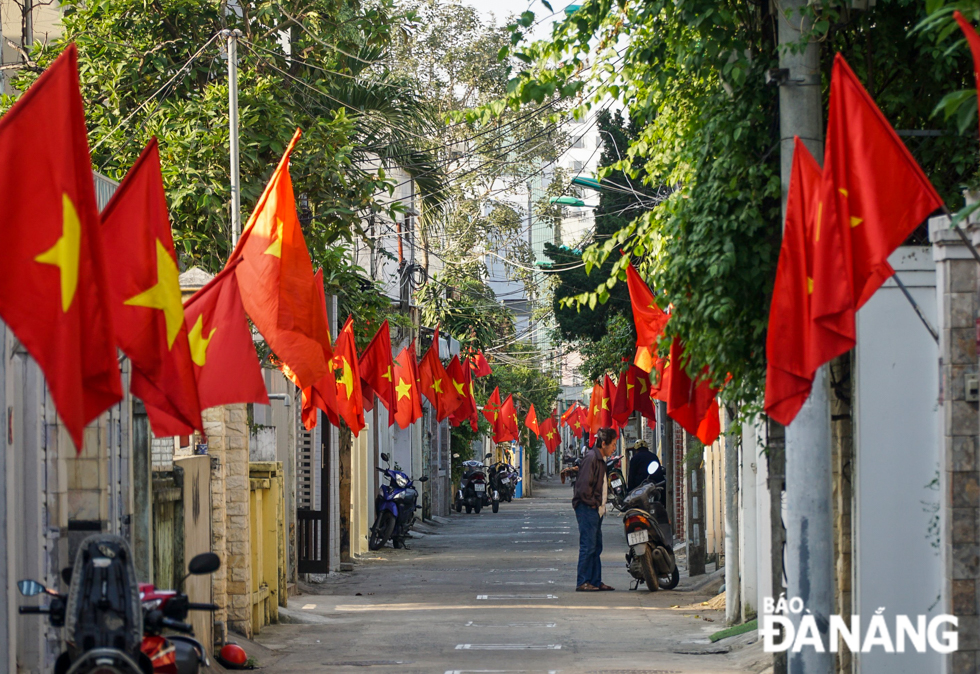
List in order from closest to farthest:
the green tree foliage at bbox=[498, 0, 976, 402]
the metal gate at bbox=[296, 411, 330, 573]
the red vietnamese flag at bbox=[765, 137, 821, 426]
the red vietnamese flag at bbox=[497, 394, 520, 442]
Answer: the red vietnamese flag at bbox=[765, 137, 821, 426]
the green tree foliage at bbox=[498, 0, 976, 402]
the metal gate at bbox=[296, 411, 330, 573]
the red vietnamese flag at bbox=[497, 394, 520, 442]

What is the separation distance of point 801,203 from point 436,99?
31.2 m

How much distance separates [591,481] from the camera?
17.7 meters

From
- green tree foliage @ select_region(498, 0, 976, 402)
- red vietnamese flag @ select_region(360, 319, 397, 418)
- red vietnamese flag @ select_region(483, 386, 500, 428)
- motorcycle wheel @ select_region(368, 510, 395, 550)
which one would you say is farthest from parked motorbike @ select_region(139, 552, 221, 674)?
red vietnamese flag @ select_region(483, 386, 500, 428)

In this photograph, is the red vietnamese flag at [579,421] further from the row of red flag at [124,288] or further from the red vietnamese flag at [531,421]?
the row of red flag at [124,288]

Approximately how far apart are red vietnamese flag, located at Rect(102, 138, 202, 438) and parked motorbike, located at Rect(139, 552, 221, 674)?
1609 mm

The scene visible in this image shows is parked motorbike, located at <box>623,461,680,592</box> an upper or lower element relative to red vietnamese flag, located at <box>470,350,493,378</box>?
lower

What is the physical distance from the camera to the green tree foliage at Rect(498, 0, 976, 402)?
9719mm

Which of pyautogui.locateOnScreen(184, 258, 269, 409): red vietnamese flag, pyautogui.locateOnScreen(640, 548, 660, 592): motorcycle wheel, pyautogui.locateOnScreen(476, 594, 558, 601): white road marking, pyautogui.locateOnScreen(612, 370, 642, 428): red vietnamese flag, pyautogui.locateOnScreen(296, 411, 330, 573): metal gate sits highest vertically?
pyautogui.locateOnScreen(184, 258, 269, 409): red vietnamese flag

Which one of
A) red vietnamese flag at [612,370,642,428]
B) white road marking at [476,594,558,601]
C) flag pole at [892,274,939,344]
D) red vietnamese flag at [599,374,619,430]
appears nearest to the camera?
flag pole at [892,274,939,344]

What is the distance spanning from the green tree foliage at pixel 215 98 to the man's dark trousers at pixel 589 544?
4868 millimetres

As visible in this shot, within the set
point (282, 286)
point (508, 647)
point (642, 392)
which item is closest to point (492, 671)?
point (508, 647)

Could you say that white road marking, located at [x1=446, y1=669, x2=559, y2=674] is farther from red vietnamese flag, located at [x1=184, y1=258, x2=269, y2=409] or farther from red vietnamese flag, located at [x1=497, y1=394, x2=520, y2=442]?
red vietnamese flag, located at [x1=497, y1=394, x2=520, y2=442]

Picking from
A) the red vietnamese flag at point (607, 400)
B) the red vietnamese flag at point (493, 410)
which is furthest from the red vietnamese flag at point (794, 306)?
the red vietnamese flag at point (493, 410)

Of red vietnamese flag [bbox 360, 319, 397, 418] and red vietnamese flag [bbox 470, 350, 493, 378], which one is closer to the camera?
red vietnamese flag [bbox 360, 319, 397, 418]
